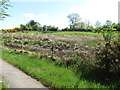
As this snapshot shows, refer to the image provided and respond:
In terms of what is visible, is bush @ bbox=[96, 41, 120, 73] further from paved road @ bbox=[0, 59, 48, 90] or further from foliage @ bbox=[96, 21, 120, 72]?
paved road @ bbox=[0, 59, 48, 90]

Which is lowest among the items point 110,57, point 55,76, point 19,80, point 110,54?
point 19,80

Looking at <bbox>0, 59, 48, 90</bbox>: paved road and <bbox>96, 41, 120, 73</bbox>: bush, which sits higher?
<bbox>96, 41, 120, 73</bbox>: bush

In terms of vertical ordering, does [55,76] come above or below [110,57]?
below

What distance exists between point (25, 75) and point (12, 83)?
1501 millimetres

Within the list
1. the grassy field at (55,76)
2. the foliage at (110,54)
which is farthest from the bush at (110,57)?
the grassy field at (55,76)

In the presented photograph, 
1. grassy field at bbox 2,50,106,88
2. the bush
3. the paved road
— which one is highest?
the bush

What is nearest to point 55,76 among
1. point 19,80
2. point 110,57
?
point 19,80

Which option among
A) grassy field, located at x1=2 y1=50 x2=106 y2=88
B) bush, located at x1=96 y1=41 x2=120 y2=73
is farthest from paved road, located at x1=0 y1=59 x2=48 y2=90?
bush, located at x1=96 y1=41 x2=120 y2=73

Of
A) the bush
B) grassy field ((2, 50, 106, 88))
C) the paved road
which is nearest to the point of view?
grassy field ((2, 50, 106, 88))

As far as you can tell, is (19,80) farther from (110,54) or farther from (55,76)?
(110,54)

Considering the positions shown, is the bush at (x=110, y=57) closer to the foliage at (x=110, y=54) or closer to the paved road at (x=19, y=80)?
the foliage at (x=110, y=54)

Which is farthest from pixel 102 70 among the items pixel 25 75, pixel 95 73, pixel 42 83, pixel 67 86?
pixel 25 75

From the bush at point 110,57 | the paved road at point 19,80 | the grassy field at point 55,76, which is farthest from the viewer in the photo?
the bush at point 110,57

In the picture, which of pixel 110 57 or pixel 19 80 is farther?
pixel 110 57
